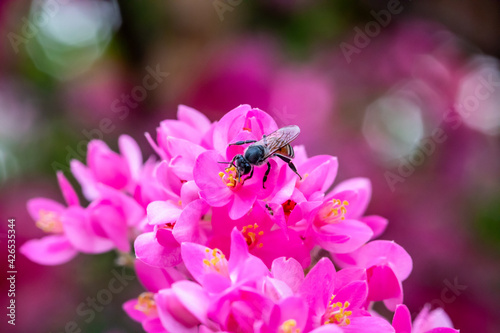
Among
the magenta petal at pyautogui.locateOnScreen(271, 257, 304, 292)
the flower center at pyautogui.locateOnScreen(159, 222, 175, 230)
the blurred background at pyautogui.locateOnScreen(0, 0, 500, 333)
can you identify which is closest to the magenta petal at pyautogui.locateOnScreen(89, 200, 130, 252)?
the flower center at pyautogui.locateOnScreen(159, 222, 175, 230)

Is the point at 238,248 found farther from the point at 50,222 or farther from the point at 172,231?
the point at 50,222

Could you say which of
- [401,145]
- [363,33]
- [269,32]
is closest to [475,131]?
[401,145]

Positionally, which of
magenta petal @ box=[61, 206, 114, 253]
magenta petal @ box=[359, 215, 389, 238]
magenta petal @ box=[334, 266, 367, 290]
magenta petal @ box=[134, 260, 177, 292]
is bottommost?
magenta petal @ box=[334, 266, 367, 290]

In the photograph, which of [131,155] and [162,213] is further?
[131,155]

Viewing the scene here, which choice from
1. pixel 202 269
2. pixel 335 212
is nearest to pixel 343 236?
pixel 335 212

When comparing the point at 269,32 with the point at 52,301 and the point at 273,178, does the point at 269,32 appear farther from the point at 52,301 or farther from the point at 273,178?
the point at 273,178

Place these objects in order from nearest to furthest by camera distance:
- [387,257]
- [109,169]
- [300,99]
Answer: [387,257]
[109,169]
[300,99]

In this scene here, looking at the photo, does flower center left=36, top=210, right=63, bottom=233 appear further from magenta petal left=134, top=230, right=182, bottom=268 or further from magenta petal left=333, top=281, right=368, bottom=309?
magenta petal left=333, top=281, right=368, bottom=309
